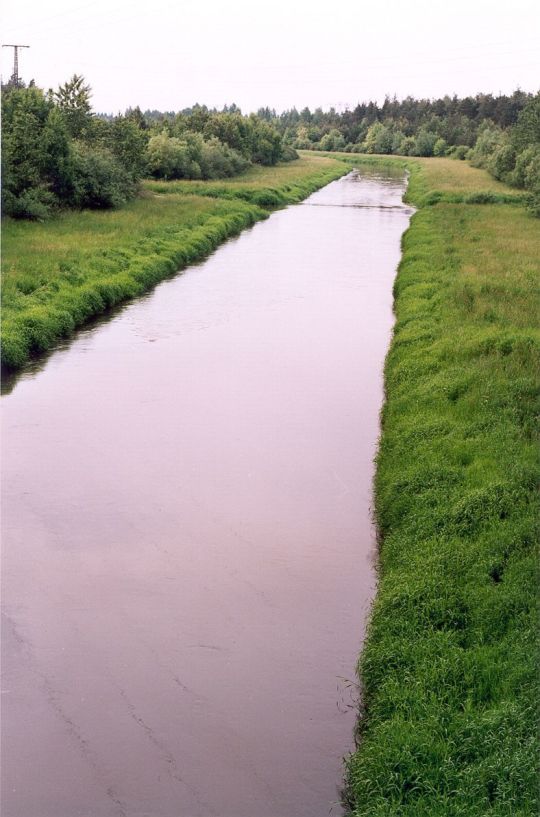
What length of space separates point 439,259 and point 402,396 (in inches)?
533

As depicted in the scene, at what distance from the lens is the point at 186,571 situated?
31.6 feet

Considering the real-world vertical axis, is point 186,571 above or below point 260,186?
below

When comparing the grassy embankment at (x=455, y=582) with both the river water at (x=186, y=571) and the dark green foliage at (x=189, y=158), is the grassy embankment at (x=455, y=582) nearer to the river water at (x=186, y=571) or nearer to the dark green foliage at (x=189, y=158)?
the river water at (x=186, y=571)

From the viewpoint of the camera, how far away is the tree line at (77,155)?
3250 cm

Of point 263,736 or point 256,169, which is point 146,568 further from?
point 256,169

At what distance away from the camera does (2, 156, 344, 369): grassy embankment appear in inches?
740

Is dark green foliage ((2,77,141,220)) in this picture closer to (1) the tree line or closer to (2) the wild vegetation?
Result: (1) the tree line

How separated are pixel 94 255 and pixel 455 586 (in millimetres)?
19507

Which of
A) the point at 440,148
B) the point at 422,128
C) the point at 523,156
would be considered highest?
the point at 422,128

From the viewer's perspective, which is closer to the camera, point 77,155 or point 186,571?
point 186,571

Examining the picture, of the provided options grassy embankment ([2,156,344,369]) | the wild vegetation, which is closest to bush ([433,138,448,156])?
the wild vegetation

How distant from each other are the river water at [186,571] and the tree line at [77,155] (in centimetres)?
1590

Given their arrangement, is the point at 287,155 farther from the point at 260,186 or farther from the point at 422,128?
the point at 422,128

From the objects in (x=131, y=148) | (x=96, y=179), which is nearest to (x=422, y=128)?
(x=131, y=148)
